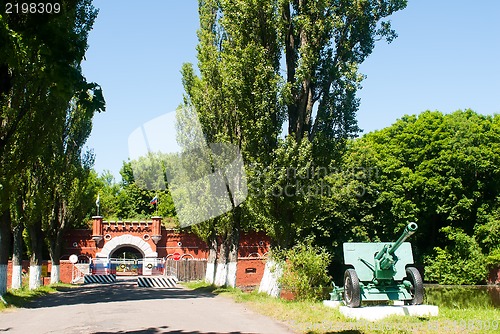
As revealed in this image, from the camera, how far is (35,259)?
27.5 meters

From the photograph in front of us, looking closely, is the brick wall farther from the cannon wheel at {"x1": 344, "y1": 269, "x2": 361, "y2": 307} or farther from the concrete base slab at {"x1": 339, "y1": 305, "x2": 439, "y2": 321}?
the concrete base slab at {"x1": 339, "y1": 305, "x2": 439, "y2": 321}

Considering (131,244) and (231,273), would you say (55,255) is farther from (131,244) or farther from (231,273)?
(131,244)

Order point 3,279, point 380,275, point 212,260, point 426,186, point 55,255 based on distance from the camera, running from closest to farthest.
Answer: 1. point 380,275
2. point 3,279
3. point 212,260
4. point 55,255
5. point 426,186

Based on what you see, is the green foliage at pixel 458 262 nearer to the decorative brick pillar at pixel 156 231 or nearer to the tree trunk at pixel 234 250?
the tree trunk at pixel 234 250

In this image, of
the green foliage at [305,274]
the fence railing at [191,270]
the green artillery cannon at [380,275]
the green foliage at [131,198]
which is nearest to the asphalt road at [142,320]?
the green foliage at [305,274]

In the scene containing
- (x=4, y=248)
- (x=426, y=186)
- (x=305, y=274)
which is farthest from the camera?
(x=426, y=186)

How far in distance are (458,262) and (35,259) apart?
25.5 meters

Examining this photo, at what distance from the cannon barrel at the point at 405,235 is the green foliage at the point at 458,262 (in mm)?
25960

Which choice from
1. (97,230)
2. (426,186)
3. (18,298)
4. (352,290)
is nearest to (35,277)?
(18,298)

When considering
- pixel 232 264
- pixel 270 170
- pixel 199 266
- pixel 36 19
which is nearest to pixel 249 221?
pixel 232 264

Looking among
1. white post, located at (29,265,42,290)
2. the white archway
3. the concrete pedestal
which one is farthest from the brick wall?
the concrete pedestal

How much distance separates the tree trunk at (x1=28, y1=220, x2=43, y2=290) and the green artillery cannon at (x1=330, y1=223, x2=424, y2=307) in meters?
18.0

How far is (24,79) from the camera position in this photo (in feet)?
55.6

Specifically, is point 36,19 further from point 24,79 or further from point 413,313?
point 413,313
